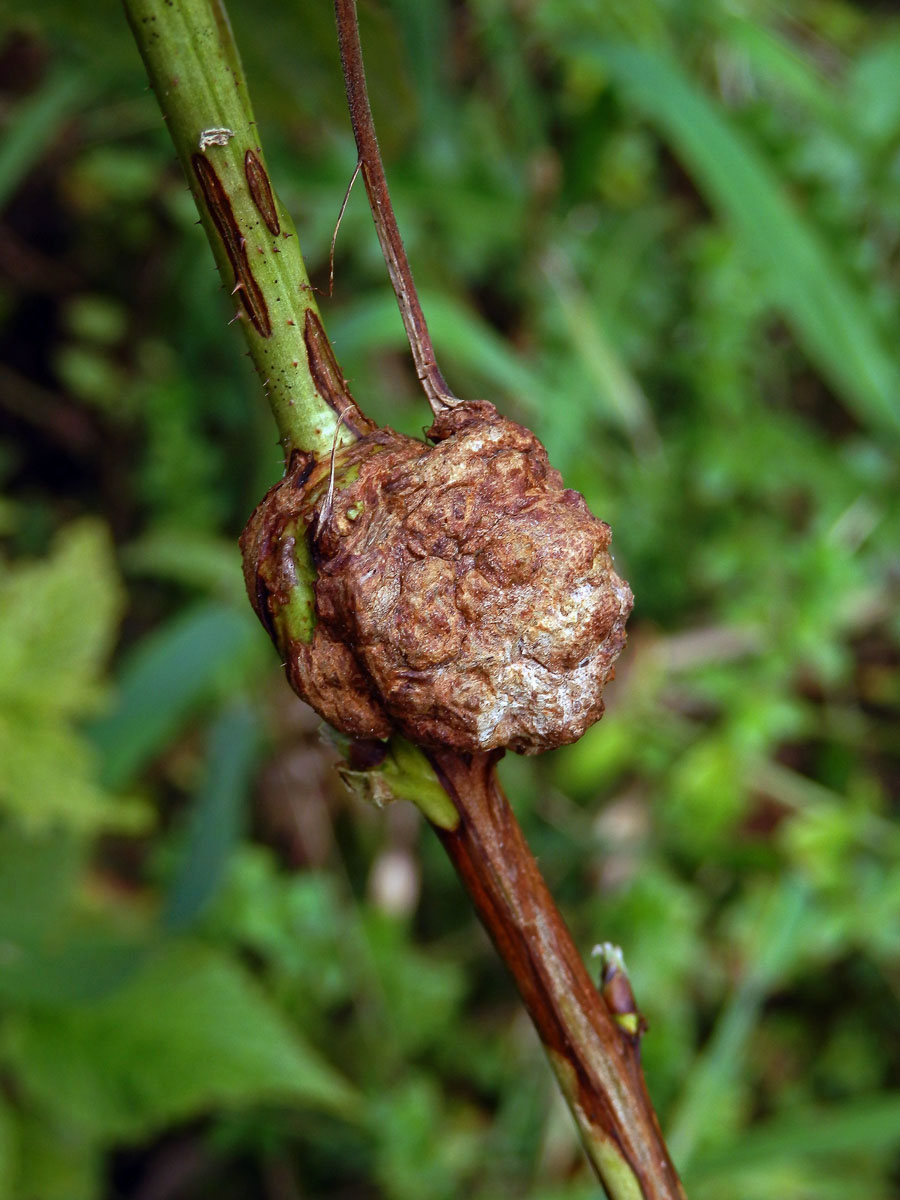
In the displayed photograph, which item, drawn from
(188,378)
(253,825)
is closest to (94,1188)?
(253,825)

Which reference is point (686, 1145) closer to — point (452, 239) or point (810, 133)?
point (452, 239)

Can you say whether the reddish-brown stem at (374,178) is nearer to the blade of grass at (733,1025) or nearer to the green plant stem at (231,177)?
the green plant stem at (231,177)

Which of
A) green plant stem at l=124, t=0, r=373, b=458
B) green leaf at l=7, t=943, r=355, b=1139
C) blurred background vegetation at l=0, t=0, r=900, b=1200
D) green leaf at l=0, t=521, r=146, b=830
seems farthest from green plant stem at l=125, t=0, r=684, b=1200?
green leaf at l=7, t=943, r=355, b=1139

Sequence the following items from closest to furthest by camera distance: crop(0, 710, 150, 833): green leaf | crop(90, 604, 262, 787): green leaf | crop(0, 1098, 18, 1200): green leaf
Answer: crop(0, 710, 150, 833): green leaf → crop(0, 1098, 18, 1200): green leaf → crop(90, 604, 262, 787): green leaf

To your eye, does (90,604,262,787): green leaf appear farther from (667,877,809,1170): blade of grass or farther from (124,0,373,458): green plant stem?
(124,0,373,458): green plant stem

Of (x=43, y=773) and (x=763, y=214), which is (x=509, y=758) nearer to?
(x=43, y=773)
